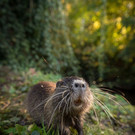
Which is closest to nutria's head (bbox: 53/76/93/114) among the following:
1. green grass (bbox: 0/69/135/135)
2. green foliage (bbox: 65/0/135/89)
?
green grass (bbox: 0/69/135/135)

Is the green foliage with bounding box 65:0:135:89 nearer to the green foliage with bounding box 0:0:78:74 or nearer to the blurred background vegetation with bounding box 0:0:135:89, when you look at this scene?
the blurred background vegetation with bounding box 0:0:135:89

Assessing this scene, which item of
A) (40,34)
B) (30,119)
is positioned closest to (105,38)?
(40,34)

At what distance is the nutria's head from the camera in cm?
181

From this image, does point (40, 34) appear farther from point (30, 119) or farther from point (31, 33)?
point (30, 119)

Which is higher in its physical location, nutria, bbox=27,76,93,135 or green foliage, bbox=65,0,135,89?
green foliage, bbox=65,0,135,89

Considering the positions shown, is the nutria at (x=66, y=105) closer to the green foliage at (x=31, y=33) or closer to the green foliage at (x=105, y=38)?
the green foliage at (x=31, y=33)

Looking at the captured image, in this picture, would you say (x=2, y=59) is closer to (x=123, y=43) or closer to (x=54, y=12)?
(x=54, y=12)

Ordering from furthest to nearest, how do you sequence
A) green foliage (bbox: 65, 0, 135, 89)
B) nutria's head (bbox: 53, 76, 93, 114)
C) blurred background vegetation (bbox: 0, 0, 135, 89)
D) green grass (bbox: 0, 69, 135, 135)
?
green foliage (bbox: 65, 0, 135, 89) < blurred background vegetation (bbox: 0, 0, 135, 89) < green grass (bbox: 0, 69, 135, 135) < nutria's head (bbox: 53, 76, 93, 114)

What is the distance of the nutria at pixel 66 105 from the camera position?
1825mm

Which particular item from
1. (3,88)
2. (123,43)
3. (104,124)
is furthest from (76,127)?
→ (123,43)

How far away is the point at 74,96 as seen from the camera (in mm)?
1804

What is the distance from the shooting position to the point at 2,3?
16.8 feet

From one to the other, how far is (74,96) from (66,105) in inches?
8.6

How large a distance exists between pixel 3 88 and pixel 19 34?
2.24m
